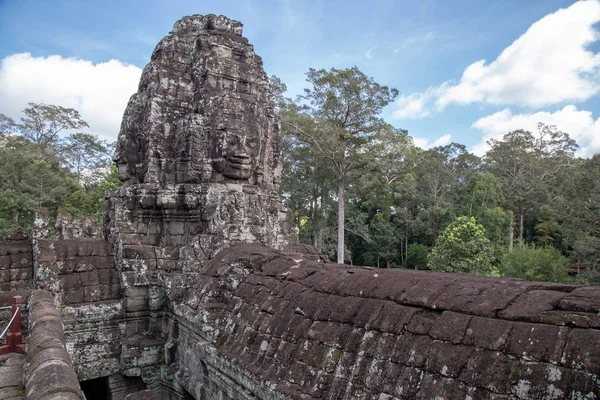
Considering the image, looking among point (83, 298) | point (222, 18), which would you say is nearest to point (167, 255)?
point (83, 298)

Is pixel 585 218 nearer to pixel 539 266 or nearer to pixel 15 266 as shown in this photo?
pixel 539 266

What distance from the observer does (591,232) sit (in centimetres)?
1706

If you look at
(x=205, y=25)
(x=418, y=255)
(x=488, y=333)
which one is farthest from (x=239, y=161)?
(x=418, y=255)

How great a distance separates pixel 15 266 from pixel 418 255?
92.5ft

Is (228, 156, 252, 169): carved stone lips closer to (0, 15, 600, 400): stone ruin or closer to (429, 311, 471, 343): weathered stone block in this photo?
(0, 15, 600, 400): stone ruin

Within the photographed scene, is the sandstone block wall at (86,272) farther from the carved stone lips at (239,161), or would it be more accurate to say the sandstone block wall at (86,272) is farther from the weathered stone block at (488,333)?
the weathered stone block at (488,333)

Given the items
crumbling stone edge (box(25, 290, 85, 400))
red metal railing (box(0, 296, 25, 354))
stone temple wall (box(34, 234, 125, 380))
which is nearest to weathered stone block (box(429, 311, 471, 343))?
crumbling stone edge (box(25, 290, 85, 400))

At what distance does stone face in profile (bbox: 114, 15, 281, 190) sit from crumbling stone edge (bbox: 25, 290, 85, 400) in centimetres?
296

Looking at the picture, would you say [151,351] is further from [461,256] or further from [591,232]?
[591,232]

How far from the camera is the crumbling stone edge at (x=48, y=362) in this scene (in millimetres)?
2377

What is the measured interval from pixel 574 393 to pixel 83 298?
6.22 meters

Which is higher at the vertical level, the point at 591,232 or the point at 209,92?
the point at 209,92

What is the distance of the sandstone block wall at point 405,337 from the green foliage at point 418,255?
28.0 m

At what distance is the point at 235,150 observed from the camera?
249 inches
